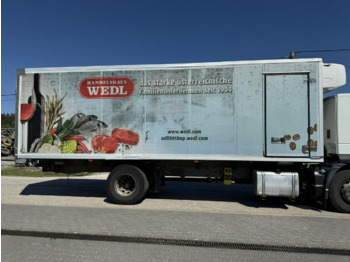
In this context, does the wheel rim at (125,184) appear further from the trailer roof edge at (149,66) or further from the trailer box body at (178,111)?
the trailer roof edge at (149,66)

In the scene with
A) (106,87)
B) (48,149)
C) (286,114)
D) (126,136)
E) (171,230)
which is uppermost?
(106,87)

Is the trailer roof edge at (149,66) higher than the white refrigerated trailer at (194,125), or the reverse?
the trailer roof edge at (149,66)

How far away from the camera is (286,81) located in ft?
21.0

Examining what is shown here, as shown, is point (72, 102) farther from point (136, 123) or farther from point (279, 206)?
point (279, 206)

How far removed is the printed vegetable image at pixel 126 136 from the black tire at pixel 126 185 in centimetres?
71

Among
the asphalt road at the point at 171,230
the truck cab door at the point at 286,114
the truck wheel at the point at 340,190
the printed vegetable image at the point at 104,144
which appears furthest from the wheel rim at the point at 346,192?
the printed vegetable image at the point at 104,144

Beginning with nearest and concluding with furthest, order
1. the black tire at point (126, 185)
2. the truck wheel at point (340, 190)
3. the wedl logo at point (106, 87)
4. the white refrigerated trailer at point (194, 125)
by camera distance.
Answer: the truck wheel at point (340, 190), the white refrigerated trailer at point (194, 125), the black tire at point (126, 185), the wedl logo at point (106, 87)

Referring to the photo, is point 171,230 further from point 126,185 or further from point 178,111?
point 178,111

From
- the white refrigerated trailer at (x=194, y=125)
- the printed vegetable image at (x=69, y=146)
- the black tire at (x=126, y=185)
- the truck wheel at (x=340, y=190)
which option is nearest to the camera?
the truck wheel at (x=340, y=190)

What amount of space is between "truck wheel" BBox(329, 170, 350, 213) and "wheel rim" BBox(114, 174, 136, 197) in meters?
5.15

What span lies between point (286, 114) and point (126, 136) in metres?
4.28

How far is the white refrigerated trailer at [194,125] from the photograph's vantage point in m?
6.31

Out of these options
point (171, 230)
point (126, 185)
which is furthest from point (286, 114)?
point (126, 185)

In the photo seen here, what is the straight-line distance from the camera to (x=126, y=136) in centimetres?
698
